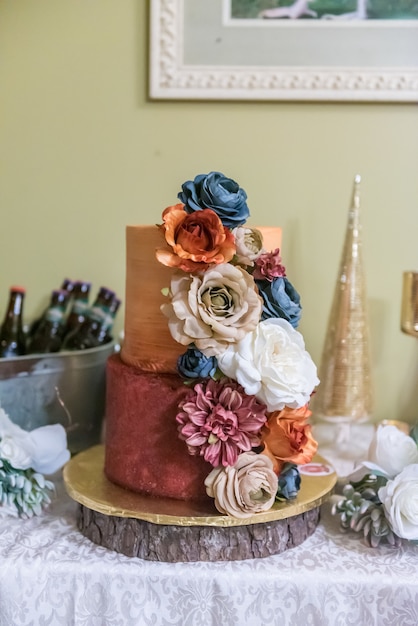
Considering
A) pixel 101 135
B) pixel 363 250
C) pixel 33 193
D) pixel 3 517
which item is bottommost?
pixel 3 517

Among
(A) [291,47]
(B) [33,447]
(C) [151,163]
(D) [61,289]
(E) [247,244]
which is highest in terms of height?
(A) [291,47]

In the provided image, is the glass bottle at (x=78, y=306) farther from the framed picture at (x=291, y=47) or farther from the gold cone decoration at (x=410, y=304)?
the gold cone decoration at (x=410, y=304)

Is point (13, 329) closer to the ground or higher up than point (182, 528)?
higher up

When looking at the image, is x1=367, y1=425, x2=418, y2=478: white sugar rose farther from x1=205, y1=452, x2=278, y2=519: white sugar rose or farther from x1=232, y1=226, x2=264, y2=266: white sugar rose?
x1=232, y1=226, x2=264, y2=266: white sugar rose

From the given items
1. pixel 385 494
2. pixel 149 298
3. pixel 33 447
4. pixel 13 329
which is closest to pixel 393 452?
pixel 385 494

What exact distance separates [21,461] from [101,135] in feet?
2.35

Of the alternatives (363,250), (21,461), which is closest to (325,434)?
(363,250)

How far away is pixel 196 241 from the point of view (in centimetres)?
69

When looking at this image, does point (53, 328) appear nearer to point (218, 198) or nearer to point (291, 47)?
point (218, 198)

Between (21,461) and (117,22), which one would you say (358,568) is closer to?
(21,461)

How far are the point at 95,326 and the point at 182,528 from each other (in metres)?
0.54

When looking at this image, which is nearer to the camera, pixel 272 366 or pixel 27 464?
pixel 272 366

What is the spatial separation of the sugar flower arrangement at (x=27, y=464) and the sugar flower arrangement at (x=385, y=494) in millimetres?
432

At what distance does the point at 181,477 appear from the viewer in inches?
29.7
